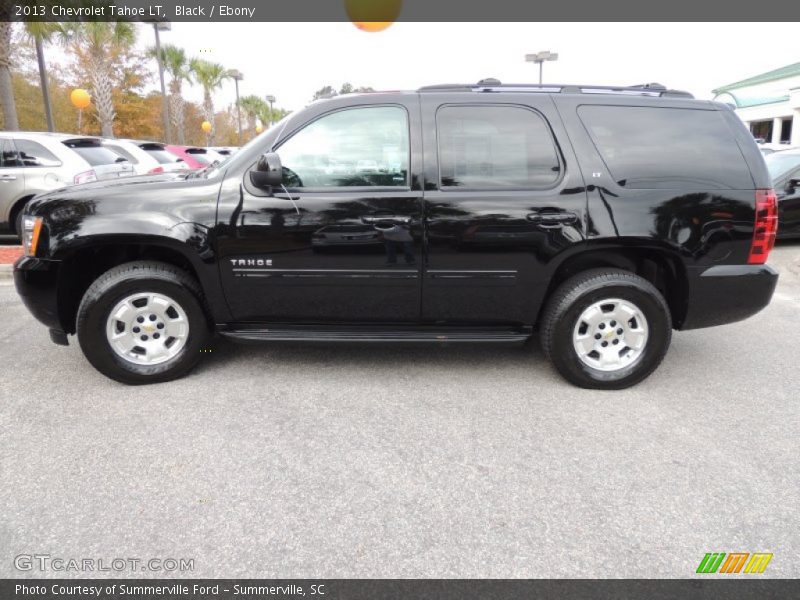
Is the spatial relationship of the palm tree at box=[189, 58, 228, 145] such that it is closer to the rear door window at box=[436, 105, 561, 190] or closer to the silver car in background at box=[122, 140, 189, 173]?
the silver car in background at box=[122, 140, 189, 173]

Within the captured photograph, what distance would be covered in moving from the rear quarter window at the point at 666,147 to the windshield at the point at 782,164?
582 cm

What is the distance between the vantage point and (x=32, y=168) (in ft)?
27.0

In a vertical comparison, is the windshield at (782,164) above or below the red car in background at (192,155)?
below

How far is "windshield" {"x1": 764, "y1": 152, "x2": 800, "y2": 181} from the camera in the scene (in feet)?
27.5

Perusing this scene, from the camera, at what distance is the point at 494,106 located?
3.57m

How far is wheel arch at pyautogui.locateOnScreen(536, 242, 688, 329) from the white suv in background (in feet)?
22.6

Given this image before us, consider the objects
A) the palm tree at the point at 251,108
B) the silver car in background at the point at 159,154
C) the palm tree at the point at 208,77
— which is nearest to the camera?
the silver car in background at the point at 159,154

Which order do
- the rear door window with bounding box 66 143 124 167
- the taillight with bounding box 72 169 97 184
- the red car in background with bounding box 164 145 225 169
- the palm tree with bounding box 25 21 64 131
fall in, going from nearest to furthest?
the taillight with bounding box 72 169 97 184 < the rear door window with bounding box 66 143 124 167 < the red car in background with bounding box 164 145 225 169 < the palm tree with bounding box 25 21 64 131

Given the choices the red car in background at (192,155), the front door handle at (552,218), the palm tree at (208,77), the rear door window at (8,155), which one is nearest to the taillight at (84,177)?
the rear door window at (8,155)

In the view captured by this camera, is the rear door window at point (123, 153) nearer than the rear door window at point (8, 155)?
No

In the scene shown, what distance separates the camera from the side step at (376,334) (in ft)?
12.0

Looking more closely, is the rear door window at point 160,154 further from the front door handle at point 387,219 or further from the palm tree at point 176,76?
the palm tree at point 176,76

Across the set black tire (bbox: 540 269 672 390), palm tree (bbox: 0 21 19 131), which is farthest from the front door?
palm tree (bbox: 0 21 19 131)
